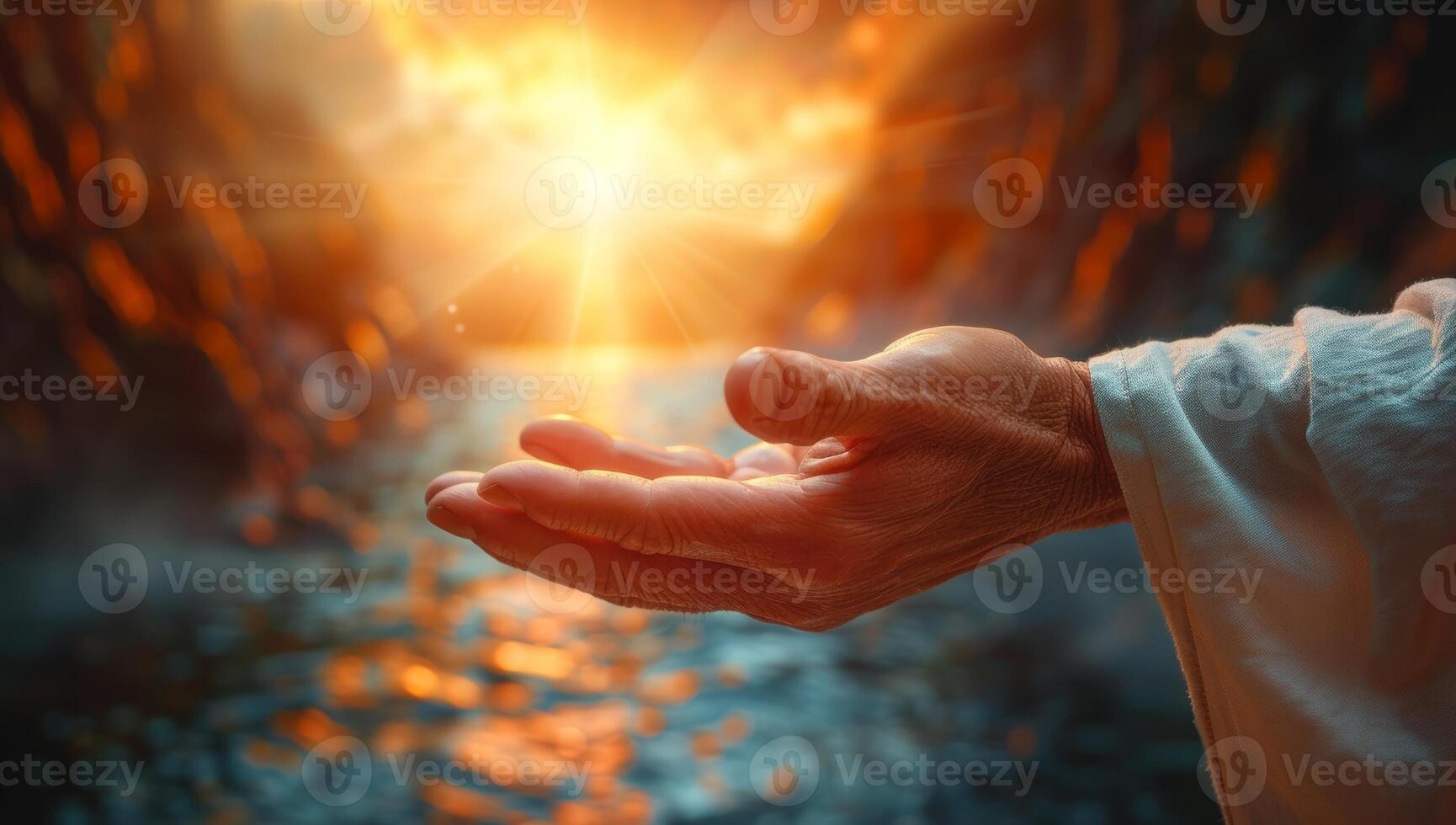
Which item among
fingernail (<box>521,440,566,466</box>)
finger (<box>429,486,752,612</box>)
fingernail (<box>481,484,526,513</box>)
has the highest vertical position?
fingernail (<box>521,440,566,466</box>)

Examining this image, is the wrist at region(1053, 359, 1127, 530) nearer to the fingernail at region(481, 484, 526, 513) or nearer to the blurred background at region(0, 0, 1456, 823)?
the fingernail at region(481, 484, 526, 513)

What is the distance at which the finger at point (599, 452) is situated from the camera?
168cm

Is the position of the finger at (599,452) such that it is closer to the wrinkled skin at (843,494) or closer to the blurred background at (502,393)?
the wrinkled skin at (843,494)

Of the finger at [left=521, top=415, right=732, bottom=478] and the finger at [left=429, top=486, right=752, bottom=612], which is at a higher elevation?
the finger at [left=521, top=415, right=732, bottom=478]

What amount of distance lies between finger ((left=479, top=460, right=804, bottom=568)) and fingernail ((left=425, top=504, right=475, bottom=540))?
0.12m

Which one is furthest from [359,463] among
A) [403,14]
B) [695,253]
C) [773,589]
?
[773,589]

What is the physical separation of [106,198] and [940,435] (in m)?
8.12

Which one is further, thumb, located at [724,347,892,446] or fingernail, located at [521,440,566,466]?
fingernail, located at [521,440,566,466]

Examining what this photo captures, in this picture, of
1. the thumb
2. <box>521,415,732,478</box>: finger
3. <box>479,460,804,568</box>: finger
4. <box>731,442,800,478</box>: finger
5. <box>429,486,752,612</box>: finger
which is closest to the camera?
the thumb

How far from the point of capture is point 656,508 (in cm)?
126

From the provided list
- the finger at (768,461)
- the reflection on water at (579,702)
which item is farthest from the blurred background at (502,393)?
the finger at (768,461)

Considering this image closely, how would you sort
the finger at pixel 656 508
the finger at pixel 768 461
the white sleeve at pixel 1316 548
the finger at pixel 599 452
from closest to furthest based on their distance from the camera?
the white sleeve at pixel 1316 548, the finger at pixel 656 508, the finger at pixel 599 452, the finger at pixel 768 461

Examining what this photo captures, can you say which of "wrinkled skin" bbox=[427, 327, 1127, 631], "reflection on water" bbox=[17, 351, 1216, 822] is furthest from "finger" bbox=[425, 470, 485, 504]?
"reflection on water" bbox=[17, 351, 1216, 822]

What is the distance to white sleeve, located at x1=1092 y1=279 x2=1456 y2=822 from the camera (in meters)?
0.99
